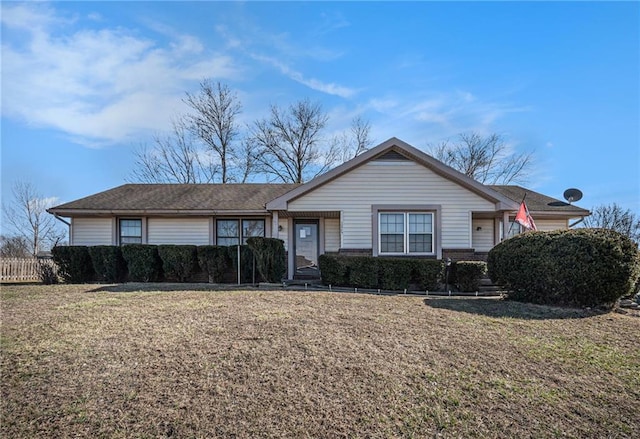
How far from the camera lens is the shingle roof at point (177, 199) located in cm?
1531

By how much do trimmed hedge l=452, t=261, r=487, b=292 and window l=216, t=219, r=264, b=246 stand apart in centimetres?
791

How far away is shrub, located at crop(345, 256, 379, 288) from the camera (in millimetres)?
11828

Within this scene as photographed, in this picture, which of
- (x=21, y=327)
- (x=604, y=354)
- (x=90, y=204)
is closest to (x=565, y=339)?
(x=604, y=354)

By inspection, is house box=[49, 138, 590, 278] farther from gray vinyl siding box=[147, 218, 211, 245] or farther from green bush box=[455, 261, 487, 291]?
green bush box=[455, 261, 487, 291]

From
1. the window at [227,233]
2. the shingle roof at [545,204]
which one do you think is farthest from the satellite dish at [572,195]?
the window at [227,233]

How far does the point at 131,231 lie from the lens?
15805 mm

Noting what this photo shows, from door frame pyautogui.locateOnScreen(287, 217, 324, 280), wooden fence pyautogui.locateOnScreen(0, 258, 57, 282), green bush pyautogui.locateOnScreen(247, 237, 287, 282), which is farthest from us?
wooden fence pyautogui.locateOnScreen(0, 258, 57, 282)

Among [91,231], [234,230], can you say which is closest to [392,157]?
[234,230]

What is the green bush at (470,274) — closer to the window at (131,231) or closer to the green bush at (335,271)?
the green bush at (335,271)

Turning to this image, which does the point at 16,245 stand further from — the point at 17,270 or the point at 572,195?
the point at 572,195

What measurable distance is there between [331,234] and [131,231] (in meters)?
7.95

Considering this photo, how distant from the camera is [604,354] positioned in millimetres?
6199

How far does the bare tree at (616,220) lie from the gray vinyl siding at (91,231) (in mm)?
28222

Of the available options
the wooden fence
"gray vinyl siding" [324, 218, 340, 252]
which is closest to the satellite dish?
"gray vinyl siding" [324, 218, 340, 252]
